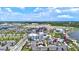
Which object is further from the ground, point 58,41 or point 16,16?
point 16,16

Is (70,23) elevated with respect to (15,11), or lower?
lower

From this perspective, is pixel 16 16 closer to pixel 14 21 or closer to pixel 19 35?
pixel 14 21

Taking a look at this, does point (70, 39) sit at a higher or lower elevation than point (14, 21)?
lower

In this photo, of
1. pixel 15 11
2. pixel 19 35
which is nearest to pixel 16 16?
pixel 15 11

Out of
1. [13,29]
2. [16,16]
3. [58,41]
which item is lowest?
[58,41]

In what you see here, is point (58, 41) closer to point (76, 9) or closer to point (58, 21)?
point (58, 21)

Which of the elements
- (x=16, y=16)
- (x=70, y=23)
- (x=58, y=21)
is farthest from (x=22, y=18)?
(x=70, y=23)
